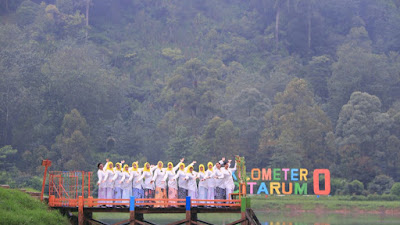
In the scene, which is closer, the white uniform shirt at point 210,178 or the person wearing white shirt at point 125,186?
the white uniform shirt at point 210,178

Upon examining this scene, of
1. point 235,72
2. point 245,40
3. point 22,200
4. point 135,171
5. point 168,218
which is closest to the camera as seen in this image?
point 22,200

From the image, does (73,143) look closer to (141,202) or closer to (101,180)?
(101,180)

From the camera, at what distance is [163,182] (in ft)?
96.3

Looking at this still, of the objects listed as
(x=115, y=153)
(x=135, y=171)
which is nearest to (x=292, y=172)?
(x=115, y=153)

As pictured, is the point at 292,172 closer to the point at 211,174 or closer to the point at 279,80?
the point at 279,80

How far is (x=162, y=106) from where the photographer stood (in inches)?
3834

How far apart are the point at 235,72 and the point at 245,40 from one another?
1068cm

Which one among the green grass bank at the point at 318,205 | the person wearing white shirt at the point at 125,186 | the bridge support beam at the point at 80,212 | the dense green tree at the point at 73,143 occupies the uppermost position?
the dense green tree at the point at 73,143

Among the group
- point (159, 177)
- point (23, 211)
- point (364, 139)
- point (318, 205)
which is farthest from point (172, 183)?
point (364, 139)

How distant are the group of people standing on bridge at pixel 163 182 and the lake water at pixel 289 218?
23.6 m

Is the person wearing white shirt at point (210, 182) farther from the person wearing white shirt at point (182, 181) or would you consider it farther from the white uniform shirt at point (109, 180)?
the white uniform shirt at point (109, 180)

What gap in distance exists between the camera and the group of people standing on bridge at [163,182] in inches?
1139

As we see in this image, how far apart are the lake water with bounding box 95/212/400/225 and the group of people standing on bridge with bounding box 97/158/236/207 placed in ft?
77.5

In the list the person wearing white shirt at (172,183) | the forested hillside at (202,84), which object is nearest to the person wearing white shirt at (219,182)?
the person wearing white shirt at (172,183)
